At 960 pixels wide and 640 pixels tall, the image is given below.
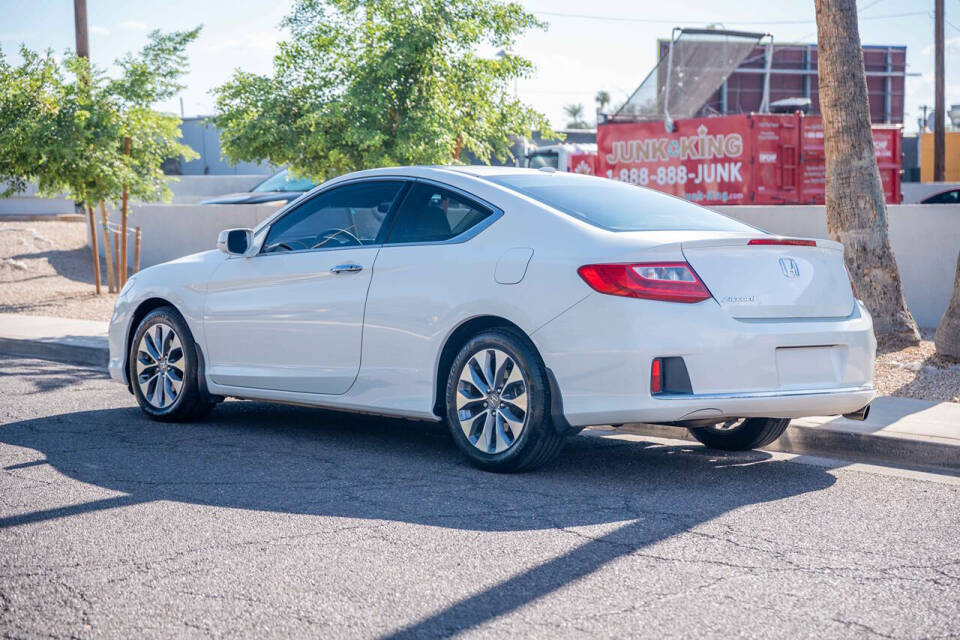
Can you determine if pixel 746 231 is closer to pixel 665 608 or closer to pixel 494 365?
pixel 494 365

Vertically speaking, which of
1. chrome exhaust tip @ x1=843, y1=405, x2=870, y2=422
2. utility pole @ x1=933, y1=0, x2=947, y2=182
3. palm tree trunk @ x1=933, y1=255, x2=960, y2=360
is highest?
utility pole @ x1=933, y1=0, x2=947, y2=182

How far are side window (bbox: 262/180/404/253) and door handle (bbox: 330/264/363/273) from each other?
0.57 ft

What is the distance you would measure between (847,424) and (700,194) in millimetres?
Answer: 11440

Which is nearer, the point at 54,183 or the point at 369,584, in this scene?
the point at 369,584

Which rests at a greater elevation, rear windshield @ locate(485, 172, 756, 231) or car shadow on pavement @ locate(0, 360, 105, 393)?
rear windshield @ locate(485, 172, 756, 231)

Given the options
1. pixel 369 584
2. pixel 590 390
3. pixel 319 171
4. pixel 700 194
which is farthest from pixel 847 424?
pixel 700 194

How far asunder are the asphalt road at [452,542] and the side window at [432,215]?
50.4 inches

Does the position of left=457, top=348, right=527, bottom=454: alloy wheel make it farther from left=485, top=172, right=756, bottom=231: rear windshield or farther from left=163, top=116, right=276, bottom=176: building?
left=163, top=116, right=276, bottom=176: building

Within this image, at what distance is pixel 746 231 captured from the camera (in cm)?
628

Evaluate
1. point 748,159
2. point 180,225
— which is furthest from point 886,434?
point 180,225

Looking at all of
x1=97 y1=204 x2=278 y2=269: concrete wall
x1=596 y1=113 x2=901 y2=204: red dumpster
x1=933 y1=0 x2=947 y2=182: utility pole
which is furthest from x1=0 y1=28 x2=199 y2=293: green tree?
x1=933 y1=0 x2=947 y2=182: utility pole

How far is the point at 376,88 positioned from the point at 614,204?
7484 millimetres

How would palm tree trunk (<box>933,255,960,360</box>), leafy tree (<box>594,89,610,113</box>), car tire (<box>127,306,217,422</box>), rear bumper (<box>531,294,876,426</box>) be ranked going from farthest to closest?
leafy tree (<box>594,89,610,113</box>), palm tree trunk (<box>933,255,960,360</box>), car tire (<box>127,306,217,422</box>), rear bumper (<box>531,294,876,426</box>)

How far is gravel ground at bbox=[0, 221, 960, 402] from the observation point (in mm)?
8930
